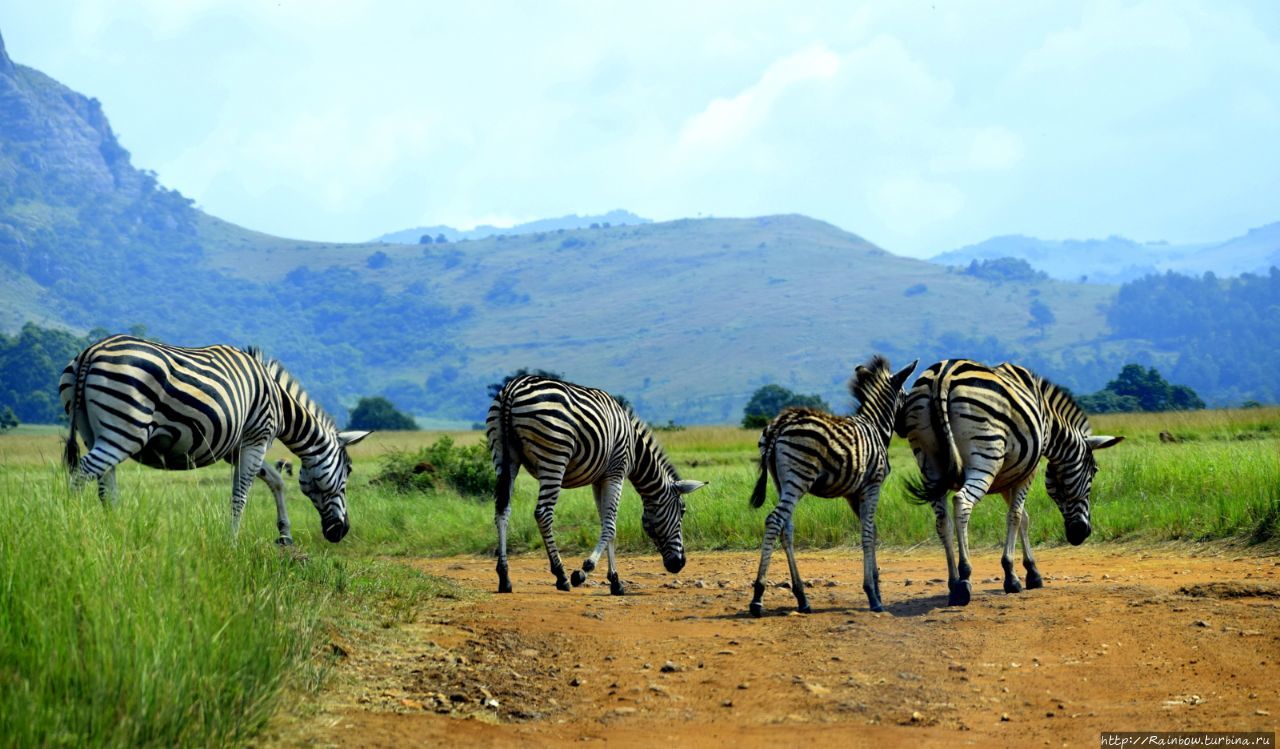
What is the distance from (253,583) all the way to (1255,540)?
964cm

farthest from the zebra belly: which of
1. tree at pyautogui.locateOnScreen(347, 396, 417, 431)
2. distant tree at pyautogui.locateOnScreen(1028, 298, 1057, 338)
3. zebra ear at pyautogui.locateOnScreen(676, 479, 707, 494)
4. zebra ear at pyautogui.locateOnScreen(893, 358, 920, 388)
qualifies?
distant tree at pyautogui.locateOnScreen(1028, 298, 1057, 338)

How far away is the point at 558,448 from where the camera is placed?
11.7 meters

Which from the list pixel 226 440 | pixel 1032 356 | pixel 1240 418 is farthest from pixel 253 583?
pixel 1032 356

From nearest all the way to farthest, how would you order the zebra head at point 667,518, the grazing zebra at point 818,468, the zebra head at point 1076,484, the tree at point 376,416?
the grazing zebra at point 818,468
the zebra head at point 1076,484
the zebra head at point 667,518
the tree at point 376,416

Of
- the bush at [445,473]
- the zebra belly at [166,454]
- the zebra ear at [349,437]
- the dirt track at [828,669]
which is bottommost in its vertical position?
the dirt track at [828,669]

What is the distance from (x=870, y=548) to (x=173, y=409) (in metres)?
5.73

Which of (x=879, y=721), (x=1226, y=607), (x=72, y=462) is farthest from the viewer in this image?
(x=72, y=462)

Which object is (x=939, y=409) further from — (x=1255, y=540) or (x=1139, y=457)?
(x=1139, y=457)

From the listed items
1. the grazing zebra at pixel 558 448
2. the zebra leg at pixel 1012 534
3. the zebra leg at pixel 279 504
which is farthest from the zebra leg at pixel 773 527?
the zebra leg at pixel 279 504

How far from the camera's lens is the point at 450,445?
70.2 feet

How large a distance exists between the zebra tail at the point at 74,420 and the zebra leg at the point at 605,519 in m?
4.50

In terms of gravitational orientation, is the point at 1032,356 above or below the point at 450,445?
above

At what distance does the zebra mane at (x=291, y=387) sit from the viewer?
12.5m

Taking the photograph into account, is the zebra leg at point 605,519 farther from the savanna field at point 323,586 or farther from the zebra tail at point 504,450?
the zebra tail at point 504,450
